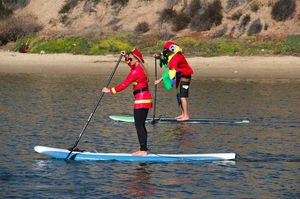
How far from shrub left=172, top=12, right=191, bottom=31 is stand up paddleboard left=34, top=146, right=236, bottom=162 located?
29604mm

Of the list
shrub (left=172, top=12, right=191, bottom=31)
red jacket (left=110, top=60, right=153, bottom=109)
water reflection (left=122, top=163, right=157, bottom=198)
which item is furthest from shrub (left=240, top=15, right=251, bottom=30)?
water reflection (left=122, top=163, right=157, bottom=198)

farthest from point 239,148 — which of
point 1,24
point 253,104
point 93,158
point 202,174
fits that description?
point 1,24

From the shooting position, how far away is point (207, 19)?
38688 mm

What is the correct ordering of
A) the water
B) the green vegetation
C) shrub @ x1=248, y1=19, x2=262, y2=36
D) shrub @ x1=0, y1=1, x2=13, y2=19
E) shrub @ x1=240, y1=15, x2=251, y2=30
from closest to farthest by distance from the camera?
the water < the green vegetation < shrub @ x1=248, y1=19, x2=262, y2=36 < shrub @ x1=240, y1=15, x2=251, y2=30 < shrub @ x1=0, y1=1, x2=13, y2=19

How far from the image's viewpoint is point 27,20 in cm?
4097

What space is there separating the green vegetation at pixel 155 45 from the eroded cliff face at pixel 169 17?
2.13 m

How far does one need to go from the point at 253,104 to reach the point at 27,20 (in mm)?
26565

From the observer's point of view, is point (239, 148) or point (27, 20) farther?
point (27, 20)

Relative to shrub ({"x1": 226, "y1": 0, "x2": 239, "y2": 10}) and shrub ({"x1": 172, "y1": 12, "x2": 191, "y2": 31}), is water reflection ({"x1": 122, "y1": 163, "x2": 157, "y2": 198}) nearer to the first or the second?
shrub ({"x1": 172, "y1": 12, "x2": 191, "y2": 31})

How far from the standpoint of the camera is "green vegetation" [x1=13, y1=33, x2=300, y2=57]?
102 ft

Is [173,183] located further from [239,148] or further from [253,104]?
[253,104]

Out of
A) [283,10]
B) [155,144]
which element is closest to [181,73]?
[155,144]

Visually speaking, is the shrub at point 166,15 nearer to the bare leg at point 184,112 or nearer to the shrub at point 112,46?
the shrub at point 112,46

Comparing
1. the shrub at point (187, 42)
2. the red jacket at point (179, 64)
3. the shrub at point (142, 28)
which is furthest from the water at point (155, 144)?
the shrub at point (142, 28)
